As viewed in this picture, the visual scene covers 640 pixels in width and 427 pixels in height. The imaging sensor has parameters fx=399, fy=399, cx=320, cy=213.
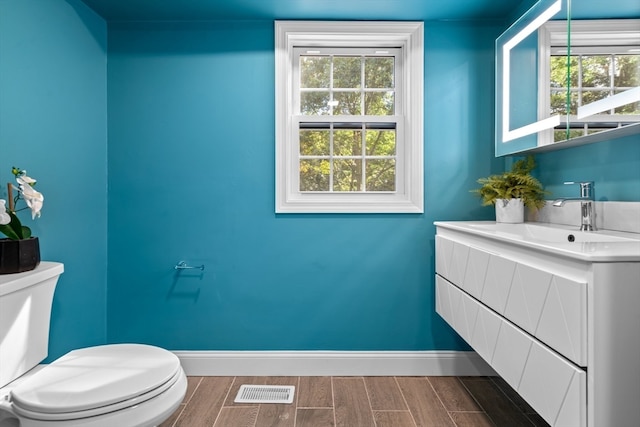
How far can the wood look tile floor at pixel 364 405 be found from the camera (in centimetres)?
191

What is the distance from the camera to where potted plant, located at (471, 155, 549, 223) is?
2047 millimetres

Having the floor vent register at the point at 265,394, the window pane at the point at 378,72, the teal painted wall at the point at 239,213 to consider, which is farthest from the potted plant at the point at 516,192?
the floor vent register at the point at 265,394

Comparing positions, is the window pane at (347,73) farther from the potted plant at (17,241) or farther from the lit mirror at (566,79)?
the potted plant at (17,241)

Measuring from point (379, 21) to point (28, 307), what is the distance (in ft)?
7.40

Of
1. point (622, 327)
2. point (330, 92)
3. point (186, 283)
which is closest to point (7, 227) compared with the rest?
point (186, 283)

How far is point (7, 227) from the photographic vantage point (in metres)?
1.50

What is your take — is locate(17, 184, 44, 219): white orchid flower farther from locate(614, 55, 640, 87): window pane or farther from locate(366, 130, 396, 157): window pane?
locate(614, 55, 640, 87): window pane

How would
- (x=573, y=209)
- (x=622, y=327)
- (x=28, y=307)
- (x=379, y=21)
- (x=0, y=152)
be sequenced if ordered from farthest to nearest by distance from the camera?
1. (x=379, y=21)
2. (x=573, y=209)
3. (x=0, y=152)
4. (x=28, y=307)
5. (x=622, y=327)

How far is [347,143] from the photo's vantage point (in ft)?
8.30

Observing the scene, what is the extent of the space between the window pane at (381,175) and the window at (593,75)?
966 mm

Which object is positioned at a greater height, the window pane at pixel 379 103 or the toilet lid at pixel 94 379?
the window pane at pixel 379 103

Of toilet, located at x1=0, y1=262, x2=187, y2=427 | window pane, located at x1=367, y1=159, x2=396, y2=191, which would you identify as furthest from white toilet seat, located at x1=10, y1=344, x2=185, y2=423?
window pane, located at x1=367, y1=159, x2=396, y2=191

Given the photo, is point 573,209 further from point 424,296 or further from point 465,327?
point 424,296

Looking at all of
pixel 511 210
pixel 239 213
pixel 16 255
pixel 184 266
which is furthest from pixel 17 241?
pixel 511 210
